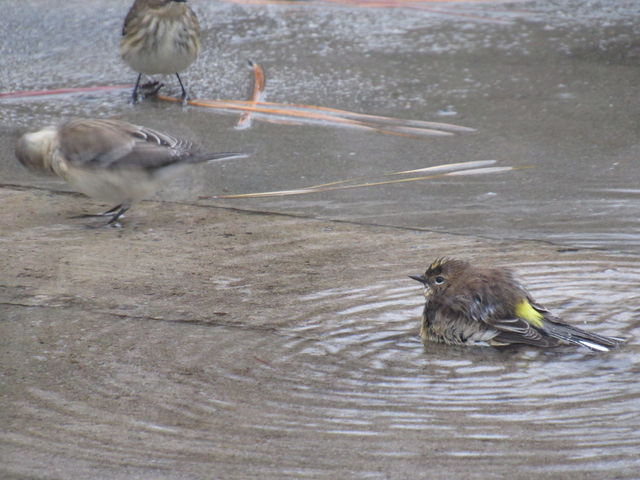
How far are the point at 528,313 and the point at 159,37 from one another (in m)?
4.78

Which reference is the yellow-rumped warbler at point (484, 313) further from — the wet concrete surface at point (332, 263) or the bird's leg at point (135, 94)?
the bird's leg at point (135, 94)

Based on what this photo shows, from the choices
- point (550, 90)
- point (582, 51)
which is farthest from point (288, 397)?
point (582, 51)

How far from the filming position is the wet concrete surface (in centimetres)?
387

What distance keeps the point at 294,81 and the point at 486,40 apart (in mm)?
2002

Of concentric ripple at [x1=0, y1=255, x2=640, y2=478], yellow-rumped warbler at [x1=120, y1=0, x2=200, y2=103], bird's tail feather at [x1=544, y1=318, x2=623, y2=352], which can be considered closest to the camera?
concentric ripple at [x1=0, y1=255, x2=640, y2=478]

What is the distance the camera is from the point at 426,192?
679 centimetres

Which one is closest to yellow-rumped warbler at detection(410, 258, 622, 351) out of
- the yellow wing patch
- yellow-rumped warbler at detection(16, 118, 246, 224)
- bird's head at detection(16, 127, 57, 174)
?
the yellow wing patch

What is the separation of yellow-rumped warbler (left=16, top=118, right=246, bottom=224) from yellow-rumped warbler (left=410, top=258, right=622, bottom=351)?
2.07 metres

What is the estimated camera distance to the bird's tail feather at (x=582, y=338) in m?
4.57

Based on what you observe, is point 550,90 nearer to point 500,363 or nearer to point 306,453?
point 500,363

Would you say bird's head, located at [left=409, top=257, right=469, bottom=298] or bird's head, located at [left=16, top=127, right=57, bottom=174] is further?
bird's head, located at [left=16, top=127, right=57, bottom=174]

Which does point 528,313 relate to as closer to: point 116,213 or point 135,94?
point 116,213

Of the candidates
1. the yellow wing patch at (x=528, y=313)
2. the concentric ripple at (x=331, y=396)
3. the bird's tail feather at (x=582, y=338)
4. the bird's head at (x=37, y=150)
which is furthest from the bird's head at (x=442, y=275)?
the bird's head at (x=37, y=150)

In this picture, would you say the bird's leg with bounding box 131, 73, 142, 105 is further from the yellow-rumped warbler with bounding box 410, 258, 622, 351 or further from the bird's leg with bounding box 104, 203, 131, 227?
the yellow-rumped warbler with bounding box 410, 258, 622, 351
